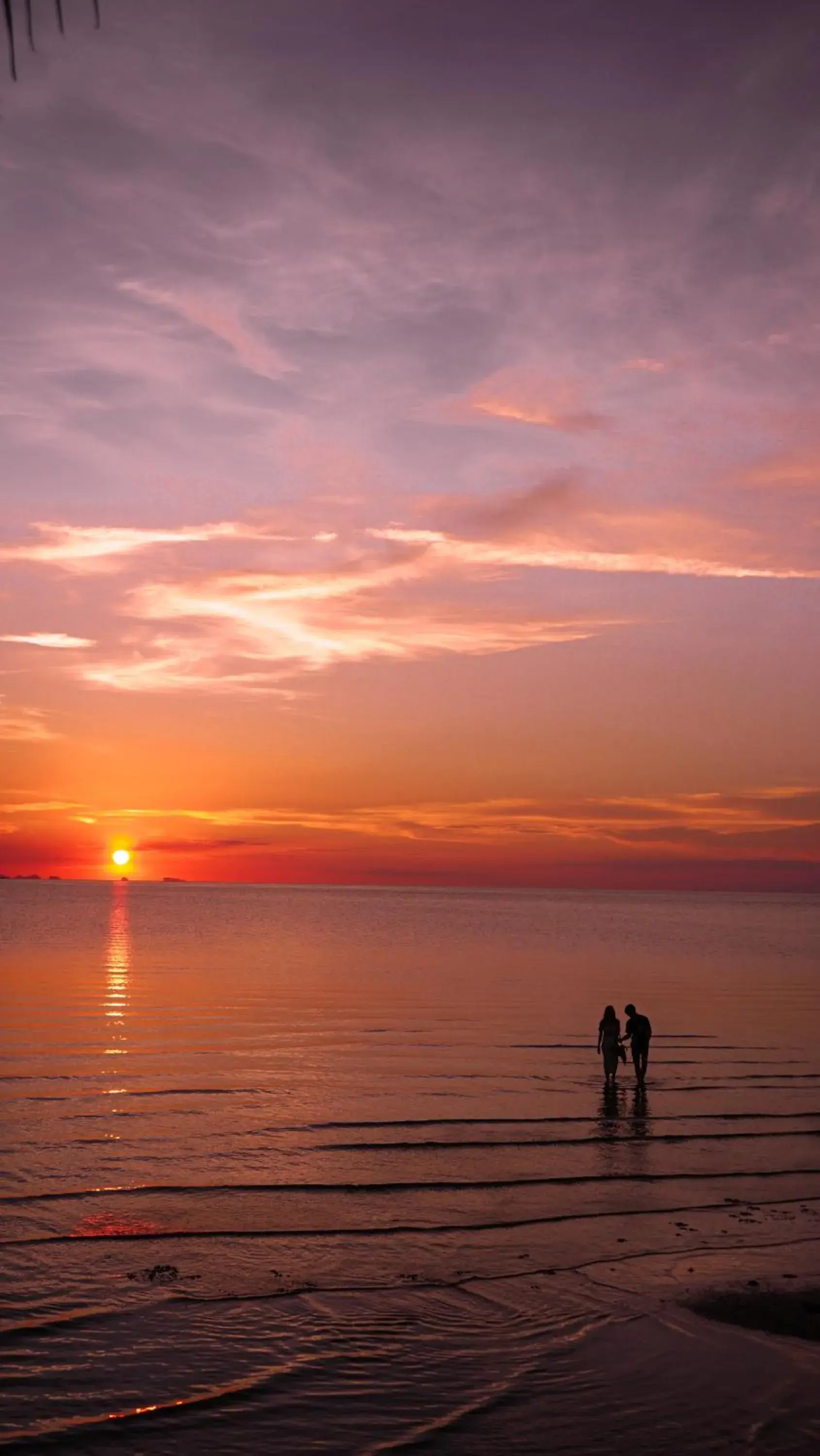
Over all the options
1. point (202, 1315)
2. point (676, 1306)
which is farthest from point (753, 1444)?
point (202, 1315)

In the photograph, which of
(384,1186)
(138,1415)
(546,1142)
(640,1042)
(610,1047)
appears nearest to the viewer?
(138,1415)

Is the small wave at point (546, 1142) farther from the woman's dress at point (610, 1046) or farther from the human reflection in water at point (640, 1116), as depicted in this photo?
the woman's dress at point (610, 1046)

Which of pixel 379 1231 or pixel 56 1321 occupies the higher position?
pixel 56 1321

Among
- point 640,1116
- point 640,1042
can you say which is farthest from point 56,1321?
point 640,1042

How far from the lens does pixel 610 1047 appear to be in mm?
26328

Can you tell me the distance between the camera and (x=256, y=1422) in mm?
10062

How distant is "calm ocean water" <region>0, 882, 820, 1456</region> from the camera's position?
1032 cm

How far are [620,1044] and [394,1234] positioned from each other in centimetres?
1233

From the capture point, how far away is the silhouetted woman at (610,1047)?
26297mm

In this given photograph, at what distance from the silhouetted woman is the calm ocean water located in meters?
0.91

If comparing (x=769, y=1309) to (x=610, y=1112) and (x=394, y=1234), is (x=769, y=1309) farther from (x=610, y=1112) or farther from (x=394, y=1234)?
(x=610, y=1112)

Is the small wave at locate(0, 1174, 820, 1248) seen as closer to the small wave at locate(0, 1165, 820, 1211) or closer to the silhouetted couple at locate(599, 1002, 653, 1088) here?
the small wave at locate(0, 1165, 820, 1211)

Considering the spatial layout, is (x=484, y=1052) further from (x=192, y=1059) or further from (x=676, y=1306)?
(x=676, y=1306)

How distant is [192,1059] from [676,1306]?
18985 mm
